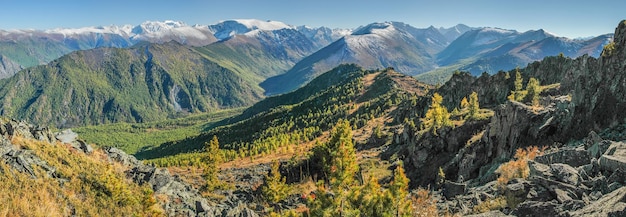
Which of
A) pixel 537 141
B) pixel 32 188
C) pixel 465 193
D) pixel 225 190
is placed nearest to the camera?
pixel 32 188

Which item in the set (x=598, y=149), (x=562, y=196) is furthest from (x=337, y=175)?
(x=562, y=196)

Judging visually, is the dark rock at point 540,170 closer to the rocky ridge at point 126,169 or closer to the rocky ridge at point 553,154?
the rocky ridge at point 553,154

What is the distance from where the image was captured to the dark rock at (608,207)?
666 inches

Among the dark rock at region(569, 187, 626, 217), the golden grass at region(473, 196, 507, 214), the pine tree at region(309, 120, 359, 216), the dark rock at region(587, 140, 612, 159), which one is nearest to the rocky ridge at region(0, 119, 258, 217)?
the pine tree at region(309, 120, 359, 216)

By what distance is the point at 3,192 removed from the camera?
101ft

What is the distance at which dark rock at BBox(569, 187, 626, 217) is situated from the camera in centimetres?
1692

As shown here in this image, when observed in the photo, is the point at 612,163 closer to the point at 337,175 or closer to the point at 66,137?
the point at 337,175

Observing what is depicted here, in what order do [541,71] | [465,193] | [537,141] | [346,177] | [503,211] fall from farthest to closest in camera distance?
[541,71], [346,177], [537,141], [465,193], [503,211]

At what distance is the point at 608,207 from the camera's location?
17.9 metres

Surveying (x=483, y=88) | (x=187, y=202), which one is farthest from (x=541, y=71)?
(x=187, y=202)

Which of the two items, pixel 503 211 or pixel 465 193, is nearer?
pixel 503 211

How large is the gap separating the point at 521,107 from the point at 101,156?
224 ft

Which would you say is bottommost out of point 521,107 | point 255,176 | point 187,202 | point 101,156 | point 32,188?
point 255,176

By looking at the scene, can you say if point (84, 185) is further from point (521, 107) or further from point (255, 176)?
point (255, 176)
